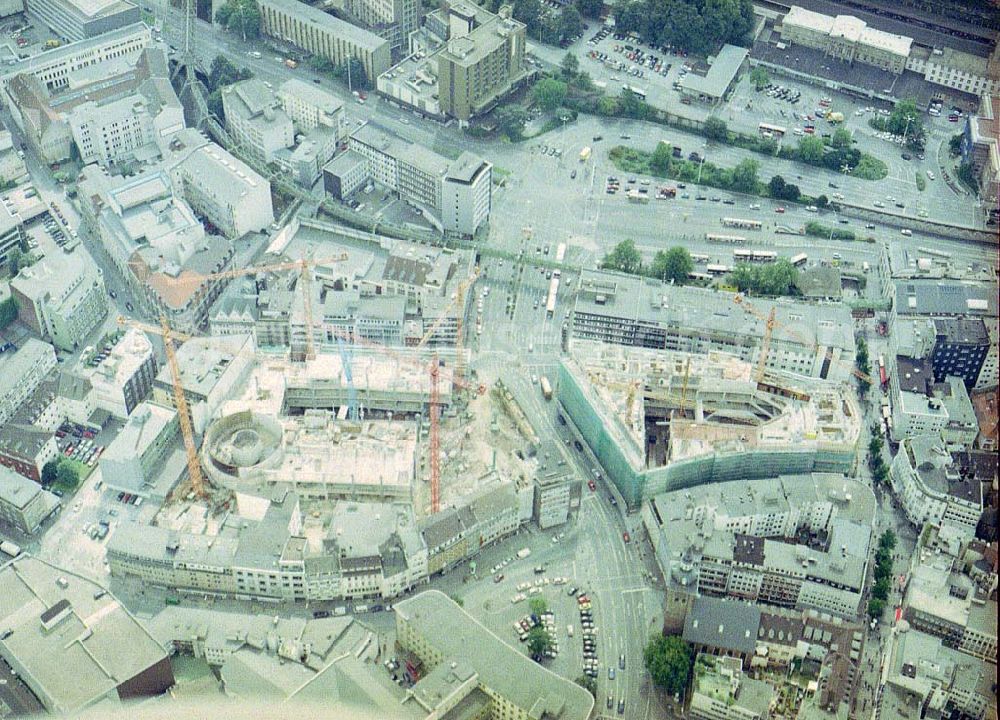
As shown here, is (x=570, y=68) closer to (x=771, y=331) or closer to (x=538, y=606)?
(x=771, y=331)

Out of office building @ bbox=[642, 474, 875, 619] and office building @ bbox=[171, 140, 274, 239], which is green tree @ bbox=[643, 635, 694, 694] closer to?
office building @ bbox=[642, 474, 875, 619]

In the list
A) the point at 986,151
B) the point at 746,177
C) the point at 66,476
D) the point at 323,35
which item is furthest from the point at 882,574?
the point at 323,35

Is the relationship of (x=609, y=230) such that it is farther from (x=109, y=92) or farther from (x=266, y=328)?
(x=109, y=92)

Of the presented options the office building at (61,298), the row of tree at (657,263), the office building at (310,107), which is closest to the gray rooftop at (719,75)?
the row of tree at (657,263)

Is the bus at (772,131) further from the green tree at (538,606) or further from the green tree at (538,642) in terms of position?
the green tree at (538,642)

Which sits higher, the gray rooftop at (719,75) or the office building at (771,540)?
the gray rooftop at (719,75)

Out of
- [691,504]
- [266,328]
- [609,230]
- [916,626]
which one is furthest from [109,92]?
[916,626]

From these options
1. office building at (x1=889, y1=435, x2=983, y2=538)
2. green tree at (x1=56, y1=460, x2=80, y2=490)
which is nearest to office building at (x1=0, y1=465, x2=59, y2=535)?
green tree at (x1=56, y1=460, x2=80, y2=490)
